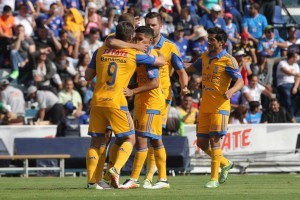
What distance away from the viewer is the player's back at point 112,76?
1532 cm

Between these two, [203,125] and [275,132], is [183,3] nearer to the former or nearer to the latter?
[275,132]

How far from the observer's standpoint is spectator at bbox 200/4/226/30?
31406mm

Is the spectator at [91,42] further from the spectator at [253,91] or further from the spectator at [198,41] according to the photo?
the spectator at [253,91]

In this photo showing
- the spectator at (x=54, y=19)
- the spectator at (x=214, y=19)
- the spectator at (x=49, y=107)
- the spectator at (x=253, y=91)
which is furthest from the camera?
the spectator at (x=214, y=19)

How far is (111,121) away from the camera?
15.3 meters

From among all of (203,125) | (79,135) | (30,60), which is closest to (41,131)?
(79,135)

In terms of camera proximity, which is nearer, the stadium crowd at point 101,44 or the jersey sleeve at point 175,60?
the jersey sleeve at point 175,60

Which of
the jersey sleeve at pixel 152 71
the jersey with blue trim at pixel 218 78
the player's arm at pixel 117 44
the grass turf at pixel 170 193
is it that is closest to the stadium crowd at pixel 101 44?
the jersey with blue trim at pixel 218 78

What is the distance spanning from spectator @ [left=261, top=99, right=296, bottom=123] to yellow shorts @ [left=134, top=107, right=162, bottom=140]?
1191 cm

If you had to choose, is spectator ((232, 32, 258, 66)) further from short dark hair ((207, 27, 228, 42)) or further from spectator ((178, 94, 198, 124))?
short dark hair ((207, 27, 228, 42))

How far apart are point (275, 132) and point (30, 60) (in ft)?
21.9

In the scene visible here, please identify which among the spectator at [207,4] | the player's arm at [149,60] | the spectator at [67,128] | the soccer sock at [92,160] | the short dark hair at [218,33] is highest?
the spectator at [207,4]

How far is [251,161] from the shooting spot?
84.1 feet

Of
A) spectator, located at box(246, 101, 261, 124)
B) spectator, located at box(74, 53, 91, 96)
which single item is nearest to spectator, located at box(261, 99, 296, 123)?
spectator, located at box(246, 101, 261, 124)
